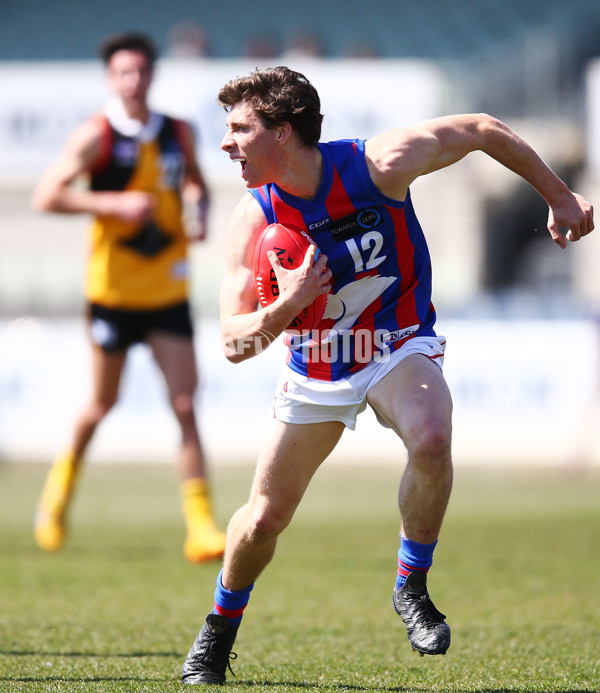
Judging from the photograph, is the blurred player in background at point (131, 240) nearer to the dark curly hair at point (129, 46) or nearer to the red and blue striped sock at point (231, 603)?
the dark curly hair at point (129, 46)

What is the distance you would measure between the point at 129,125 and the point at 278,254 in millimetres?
3546

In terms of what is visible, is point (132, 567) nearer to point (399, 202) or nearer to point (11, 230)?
point (399, 202)

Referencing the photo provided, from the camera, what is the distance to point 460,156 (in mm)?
4055

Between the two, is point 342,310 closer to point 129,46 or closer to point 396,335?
point 396,335

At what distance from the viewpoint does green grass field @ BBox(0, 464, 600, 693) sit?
13.4 ft

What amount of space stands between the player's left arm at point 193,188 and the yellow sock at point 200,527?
61.3 inches

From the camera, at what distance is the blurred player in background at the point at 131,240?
22.4ft

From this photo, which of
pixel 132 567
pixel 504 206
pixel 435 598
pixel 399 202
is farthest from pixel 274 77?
pixel 504 206

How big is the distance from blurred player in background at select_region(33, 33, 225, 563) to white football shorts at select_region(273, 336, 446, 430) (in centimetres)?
275

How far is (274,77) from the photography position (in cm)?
390

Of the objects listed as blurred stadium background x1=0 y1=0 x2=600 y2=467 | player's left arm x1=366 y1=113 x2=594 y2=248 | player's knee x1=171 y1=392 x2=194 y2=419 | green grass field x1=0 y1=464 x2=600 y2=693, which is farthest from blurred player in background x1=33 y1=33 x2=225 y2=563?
blurred stadium background x1=0 y1=0 x2=600 y2=467

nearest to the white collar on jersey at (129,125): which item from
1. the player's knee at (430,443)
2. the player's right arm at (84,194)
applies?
the player's right arm at (84,194)

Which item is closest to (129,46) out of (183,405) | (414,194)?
(183,405)

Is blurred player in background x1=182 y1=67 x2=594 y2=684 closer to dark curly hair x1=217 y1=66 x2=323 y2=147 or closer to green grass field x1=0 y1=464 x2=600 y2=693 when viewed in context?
dark curly hair x1=217 y1=66 x2=323 y2=147
